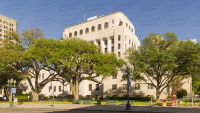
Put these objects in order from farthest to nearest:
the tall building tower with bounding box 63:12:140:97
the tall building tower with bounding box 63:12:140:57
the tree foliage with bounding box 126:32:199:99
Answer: the tall building tower with bounding box 63:12:140:57 → the tall building tower with bounding box 63:12:140:97 → the tree foliage with bounding box 126:32:199:99

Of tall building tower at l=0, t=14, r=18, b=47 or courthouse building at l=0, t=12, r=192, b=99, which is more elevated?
tall building tower at l=0, t=14, r=18, b=47

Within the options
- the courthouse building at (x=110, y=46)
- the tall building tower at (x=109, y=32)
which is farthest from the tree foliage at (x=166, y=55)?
the tall building tower at (x=109, y=32)

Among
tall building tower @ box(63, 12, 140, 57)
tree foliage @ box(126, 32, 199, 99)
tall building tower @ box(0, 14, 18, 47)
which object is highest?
tall building tower @ box(0, 14, 18, 47)

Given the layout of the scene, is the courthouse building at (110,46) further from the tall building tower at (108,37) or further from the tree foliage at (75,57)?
the tree foliage at (75,57)

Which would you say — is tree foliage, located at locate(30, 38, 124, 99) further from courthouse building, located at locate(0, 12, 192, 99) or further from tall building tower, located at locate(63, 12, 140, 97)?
tall building tower, located at locate(63, 12, 140, 97)

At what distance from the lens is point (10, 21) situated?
4670 inches

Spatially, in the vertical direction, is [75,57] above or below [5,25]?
below

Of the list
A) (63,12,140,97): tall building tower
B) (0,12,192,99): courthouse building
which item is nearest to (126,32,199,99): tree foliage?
(0,12,192,99): courthouse building

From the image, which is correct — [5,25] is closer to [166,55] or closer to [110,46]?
[110,46]

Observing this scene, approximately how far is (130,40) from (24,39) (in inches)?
1593

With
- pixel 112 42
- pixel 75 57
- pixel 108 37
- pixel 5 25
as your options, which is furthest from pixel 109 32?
pixel 5 25

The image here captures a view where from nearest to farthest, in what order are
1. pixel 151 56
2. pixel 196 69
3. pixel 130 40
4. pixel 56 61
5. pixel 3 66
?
pixel 196 69
pixel 151 56
pixel 56 61
pixel 3 66
pixel 130 40

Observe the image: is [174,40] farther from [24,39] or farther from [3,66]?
[3,66]

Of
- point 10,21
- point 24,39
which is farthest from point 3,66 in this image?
point 10,21
